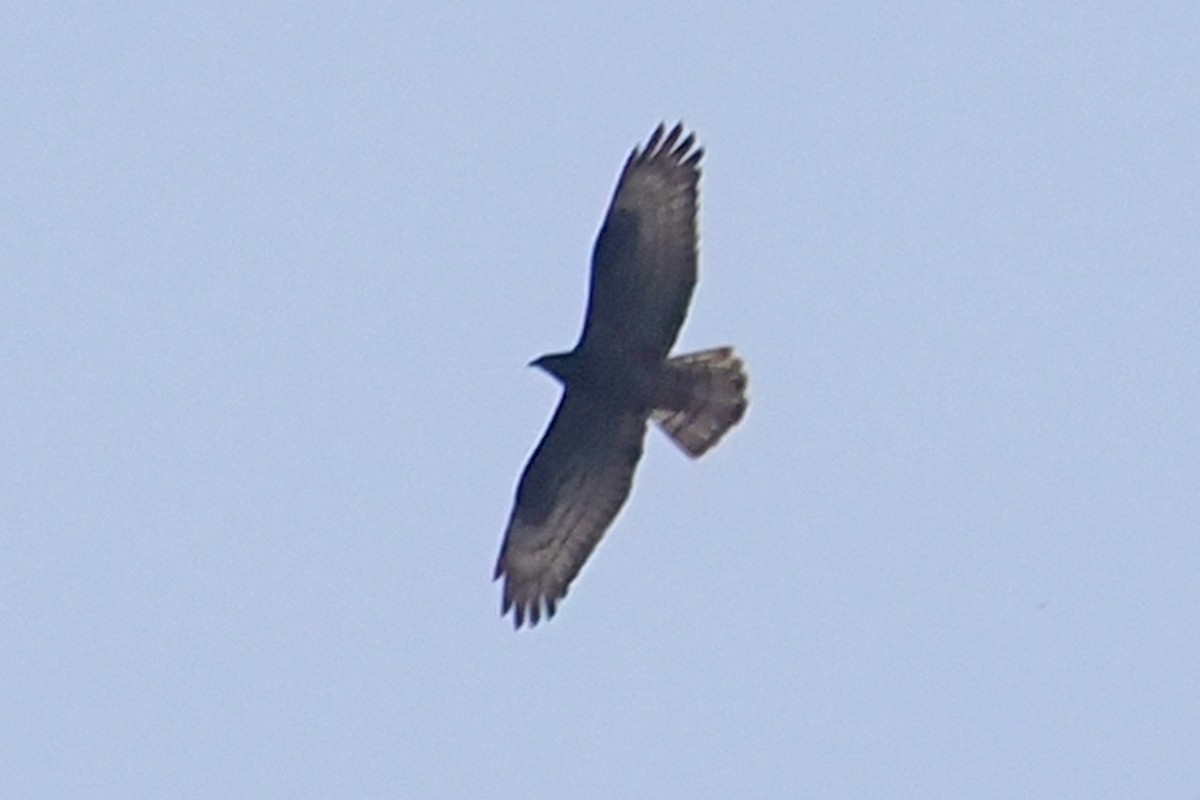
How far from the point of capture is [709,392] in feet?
96.5

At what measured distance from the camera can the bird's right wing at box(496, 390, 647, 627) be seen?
2998cm

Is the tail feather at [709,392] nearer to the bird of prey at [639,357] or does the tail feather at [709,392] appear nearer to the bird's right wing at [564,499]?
the bird of prey at [639,357]

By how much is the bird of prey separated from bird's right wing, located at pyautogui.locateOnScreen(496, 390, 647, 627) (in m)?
0.01

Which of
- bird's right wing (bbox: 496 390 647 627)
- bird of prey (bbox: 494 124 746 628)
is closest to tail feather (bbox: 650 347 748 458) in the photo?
bird of prey (bbox: 494 124 746 628)

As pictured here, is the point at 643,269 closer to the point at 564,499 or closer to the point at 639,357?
the point at 639,357

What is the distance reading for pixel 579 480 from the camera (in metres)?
30.2

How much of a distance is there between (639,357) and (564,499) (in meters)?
1.48

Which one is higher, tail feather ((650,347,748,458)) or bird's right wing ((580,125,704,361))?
bird's right wing ((580,125,704,361))

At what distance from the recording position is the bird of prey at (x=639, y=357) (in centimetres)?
2930

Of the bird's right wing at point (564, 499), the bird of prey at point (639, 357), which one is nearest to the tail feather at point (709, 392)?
the bird of prey at point (639, 357)

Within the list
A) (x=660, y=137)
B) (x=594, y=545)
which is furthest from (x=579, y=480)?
(x=660, y=137)

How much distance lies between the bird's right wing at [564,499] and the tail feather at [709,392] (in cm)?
52

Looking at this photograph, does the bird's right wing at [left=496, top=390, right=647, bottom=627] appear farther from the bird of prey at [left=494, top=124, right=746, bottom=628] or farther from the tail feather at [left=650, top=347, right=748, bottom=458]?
the tail feather at [left=650, top=347, right=748, bottom=458]

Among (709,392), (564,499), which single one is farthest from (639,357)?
(564,499)
